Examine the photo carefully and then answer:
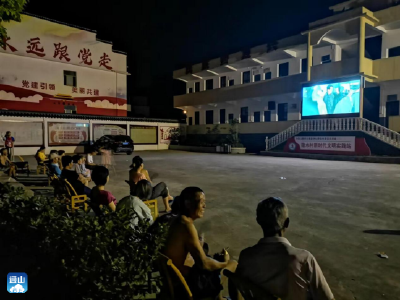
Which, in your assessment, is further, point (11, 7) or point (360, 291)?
point (11, 7)

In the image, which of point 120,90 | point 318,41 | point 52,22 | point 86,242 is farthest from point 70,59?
point 86,242

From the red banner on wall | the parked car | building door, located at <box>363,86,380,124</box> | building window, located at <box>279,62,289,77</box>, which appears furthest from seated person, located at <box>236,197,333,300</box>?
building window, located at <box>279,62,289,77</box>

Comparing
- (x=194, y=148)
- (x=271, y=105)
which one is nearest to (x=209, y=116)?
(x=194, y=148)

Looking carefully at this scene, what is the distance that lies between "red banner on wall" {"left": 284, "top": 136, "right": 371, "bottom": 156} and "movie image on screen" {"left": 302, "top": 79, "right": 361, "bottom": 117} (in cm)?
184

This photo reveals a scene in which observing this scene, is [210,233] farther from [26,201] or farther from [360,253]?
[26,201]

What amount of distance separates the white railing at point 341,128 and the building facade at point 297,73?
1315 millimetres

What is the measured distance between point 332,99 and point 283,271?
20.0m

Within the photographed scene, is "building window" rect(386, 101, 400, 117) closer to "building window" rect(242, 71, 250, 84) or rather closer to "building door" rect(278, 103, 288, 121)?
"building door" rect(278, 103, 288, 121)

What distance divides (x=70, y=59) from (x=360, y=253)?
28.3 metres

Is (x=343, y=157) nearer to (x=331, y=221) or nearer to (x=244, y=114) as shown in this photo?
(x=244, y=114)

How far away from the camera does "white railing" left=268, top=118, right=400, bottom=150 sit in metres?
16.4

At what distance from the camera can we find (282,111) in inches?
981

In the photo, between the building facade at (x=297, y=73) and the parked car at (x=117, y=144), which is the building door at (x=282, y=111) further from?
the parked car at (x=117, y=144)

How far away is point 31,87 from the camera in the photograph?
2394 centimetres
